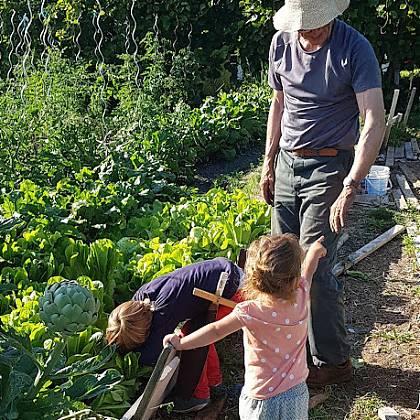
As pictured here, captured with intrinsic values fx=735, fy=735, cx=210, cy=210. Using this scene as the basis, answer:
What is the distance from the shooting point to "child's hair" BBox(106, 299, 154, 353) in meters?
3.30

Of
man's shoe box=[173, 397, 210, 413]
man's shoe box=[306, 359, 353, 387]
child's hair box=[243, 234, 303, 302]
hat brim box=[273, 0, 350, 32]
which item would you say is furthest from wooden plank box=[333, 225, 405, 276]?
child's hair box=[243, 234, 303, 302]

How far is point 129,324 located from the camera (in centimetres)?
331

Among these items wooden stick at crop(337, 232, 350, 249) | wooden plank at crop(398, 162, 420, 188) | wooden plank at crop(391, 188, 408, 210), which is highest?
wooden stick at crop(337, 232, 350, 249)

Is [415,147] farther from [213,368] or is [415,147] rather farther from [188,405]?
[188,405]

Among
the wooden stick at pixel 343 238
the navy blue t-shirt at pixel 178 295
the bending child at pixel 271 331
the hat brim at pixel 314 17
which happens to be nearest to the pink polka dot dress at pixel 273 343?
the bending child at pixel 271 331

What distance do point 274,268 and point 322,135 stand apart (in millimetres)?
955

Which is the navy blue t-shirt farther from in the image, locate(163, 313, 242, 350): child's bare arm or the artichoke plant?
the artichoke plant

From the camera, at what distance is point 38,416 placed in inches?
74.2

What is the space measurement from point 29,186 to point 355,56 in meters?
2.87

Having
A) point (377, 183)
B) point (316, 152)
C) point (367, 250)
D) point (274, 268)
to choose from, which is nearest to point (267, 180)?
point (316, 152)

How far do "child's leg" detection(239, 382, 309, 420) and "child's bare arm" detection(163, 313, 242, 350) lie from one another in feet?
1.05

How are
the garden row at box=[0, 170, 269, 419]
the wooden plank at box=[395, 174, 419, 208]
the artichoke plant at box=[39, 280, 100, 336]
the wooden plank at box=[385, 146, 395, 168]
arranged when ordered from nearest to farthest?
the artichoke plant at box=[39, 280, 100, 336] → the garden row at box=[0, 170, 269, 419] → the wooden plank at box=[395, 174, 419, 208] → the wooden plank at box=[385, 146, 395, 168]

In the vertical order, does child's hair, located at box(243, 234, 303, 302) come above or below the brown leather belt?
below

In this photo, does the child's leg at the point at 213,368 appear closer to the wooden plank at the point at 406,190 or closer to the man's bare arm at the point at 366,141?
A: the man's bare arm at the point at 366,141
